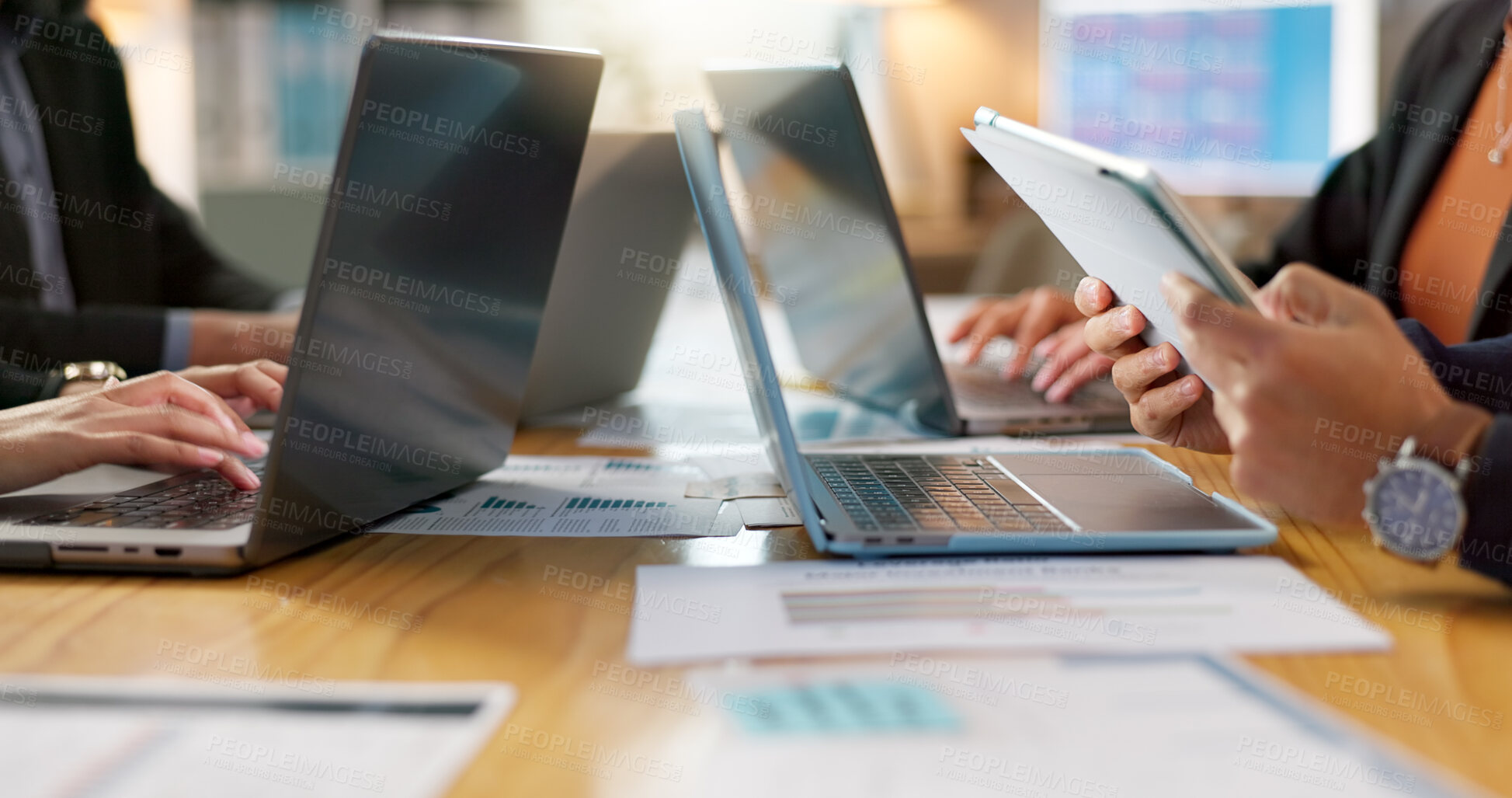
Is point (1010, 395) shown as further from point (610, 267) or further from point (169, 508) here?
point (169, 508)

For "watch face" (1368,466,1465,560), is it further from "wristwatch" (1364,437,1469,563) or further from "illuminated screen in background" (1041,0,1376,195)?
"illuminated screen in background" (1041,0,1376,195)

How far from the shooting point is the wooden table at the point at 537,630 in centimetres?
44

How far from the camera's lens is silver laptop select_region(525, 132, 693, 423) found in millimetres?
1047

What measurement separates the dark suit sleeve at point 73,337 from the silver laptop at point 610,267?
48 cm

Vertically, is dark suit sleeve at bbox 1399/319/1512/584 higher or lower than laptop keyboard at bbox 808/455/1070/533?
higher

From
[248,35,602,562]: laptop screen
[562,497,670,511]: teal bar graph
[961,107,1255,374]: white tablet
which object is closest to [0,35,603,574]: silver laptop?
[248,35,602,562]: laptop screen

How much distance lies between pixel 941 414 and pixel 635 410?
0.39 meters

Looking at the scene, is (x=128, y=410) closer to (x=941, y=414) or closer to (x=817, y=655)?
(x=817, y=655)

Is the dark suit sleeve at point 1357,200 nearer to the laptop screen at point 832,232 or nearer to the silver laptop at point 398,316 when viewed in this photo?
the laptop screen at point 832,232

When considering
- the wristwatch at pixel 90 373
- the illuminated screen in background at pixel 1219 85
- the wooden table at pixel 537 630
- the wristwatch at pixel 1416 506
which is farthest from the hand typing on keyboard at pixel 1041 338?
the illuminated screen in background at pixel 1219 85

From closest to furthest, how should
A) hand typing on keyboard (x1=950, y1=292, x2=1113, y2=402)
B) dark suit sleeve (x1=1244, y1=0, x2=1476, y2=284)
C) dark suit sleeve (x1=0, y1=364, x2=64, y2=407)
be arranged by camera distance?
dark suit sleeve (x1=0, y1=364, x2=64, y2=407) → hand typing on keyboard (x1=950, y1=292, x2=1113, y2=402) → dark suit sleeve (x1=1244, y1=0, x2=1476, y2=284)

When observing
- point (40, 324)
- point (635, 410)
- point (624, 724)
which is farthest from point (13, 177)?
point (624, 724)

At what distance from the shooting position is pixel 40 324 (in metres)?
1.19

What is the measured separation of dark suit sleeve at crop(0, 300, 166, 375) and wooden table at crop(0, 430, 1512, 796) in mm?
673
